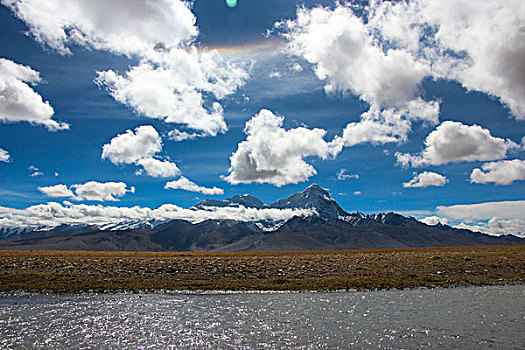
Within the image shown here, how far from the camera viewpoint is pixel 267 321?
85.1 feet

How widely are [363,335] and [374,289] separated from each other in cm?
1926

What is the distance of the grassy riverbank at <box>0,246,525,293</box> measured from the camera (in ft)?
139

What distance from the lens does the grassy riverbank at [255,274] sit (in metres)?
42.2

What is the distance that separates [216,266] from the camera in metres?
55.9

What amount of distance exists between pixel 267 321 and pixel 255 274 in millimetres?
24730

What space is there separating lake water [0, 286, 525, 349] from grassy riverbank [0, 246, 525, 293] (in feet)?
15.6

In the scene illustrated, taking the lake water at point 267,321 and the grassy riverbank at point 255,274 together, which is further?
the grassy riverbank at point 255,274

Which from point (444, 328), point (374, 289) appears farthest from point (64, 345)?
point (374, 289)

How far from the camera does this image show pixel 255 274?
165 ft

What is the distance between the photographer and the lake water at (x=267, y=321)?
21016mm

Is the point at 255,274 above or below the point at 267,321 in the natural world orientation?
above

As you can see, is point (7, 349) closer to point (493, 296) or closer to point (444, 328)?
point (444, 328)

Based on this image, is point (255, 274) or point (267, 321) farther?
point (255, 274)

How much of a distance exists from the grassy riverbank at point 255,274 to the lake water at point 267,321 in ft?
15.6
